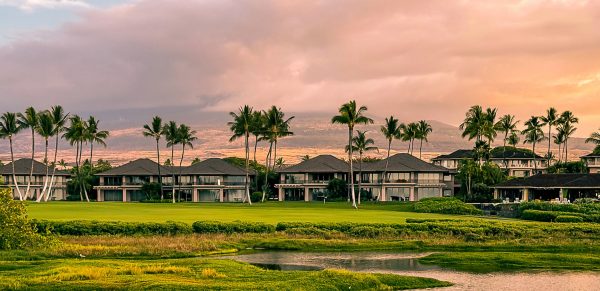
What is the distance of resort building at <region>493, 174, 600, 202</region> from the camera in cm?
12156

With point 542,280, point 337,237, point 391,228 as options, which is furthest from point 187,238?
point 542,280

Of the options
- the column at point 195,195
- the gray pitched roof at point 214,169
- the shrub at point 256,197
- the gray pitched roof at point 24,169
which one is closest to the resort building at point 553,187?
the shrub at point 256,197

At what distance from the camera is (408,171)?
486 feet

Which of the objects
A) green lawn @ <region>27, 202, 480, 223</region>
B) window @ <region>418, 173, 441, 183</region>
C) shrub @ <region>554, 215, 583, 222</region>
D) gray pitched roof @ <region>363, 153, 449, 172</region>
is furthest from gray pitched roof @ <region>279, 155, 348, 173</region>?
shrub @ <region>554, 215, 583, 222</region>

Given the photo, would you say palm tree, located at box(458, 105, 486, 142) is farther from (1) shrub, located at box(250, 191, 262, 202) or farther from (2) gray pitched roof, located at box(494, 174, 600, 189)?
(1) shrub, located at box(250, 191, 262, 202)

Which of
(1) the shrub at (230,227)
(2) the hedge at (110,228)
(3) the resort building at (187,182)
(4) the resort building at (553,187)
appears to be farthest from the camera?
(3) the resort building at (187,182)

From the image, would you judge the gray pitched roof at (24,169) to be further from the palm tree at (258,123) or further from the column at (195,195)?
the palm tree at (258,123)

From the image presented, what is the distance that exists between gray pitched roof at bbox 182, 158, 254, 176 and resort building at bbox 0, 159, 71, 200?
89.7ft

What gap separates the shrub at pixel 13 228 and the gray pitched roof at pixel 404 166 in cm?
10042

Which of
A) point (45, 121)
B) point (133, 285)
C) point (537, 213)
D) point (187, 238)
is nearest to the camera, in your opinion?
point (133, 285)

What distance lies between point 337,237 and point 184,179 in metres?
102

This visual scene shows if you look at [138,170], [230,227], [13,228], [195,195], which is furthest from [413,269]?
[138,170]

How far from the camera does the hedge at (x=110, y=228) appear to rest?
63812 millimetres

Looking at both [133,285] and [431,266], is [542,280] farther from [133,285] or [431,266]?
[133,285]
